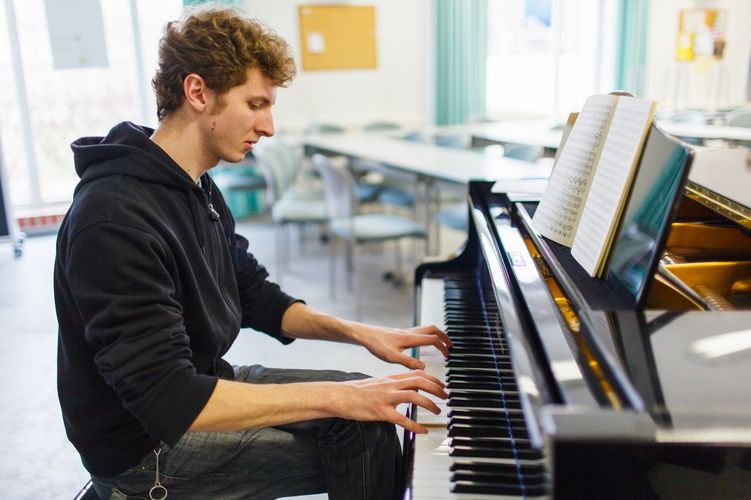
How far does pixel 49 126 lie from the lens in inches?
248

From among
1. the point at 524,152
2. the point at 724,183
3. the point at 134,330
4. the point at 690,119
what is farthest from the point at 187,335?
the point at 690,119

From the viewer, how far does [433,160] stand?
160 inches

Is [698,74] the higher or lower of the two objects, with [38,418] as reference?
higher

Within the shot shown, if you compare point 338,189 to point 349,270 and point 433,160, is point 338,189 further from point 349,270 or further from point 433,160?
point 349,270

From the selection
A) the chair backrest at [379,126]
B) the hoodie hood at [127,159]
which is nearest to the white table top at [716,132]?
the chair backrest at [379,126]

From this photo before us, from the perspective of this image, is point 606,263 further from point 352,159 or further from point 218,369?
point 352,159

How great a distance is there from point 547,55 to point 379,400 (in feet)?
24.6

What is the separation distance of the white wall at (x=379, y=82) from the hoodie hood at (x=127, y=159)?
558cm

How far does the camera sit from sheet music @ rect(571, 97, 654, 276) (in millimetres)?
1084

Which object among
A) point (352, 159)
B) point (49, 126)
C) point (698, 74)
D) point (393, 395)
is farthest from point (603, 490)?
point (698, 74)

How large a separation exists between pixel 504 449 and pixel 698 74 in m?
8.38

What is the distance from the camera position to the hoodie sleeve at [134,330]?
103 cm

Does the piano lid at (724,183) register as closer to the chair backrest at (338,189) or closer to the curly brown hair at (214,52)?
the curly brown hair at (214,52)

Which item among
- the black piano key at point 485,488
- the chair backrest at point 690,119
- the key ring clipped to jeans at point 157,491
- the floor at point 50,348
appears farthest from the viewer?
the chair backrest at point 690,119
